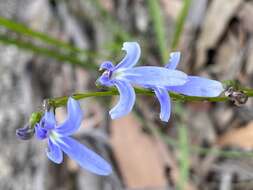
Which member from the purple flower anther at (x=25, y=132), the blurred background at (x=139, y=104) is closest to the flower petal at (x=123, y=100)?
the purple flower anther at (x=25, y=132)

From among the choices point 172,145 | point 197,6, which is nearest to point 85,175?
point 172,145

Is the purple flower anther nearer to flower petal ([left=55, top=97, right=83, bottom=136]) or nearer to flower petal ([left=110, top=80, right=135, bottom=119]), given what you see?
flower petal ([left=55, top=97, right=83, bottom=136])

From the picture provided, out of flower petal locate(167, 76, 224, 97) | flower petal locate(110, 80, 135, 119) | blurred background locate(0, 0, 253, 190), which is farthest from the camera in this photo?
blurred background locate(0, 0, 253, 190)

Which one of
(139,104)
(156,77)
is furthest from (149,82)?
(139,104)

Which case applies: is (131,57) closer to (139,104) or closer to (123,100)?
(123,100)

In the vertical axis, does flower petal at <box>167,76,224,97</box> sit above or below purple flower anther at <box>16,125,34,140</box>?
above

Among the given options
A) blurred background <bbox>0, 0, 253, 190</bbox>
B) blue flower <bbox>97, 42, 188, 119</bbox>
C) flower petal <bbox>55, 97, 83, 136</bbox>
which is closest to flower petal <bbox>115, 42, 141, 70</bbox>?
blue flower <bbox>97, 42, 188, 119</bbox>
